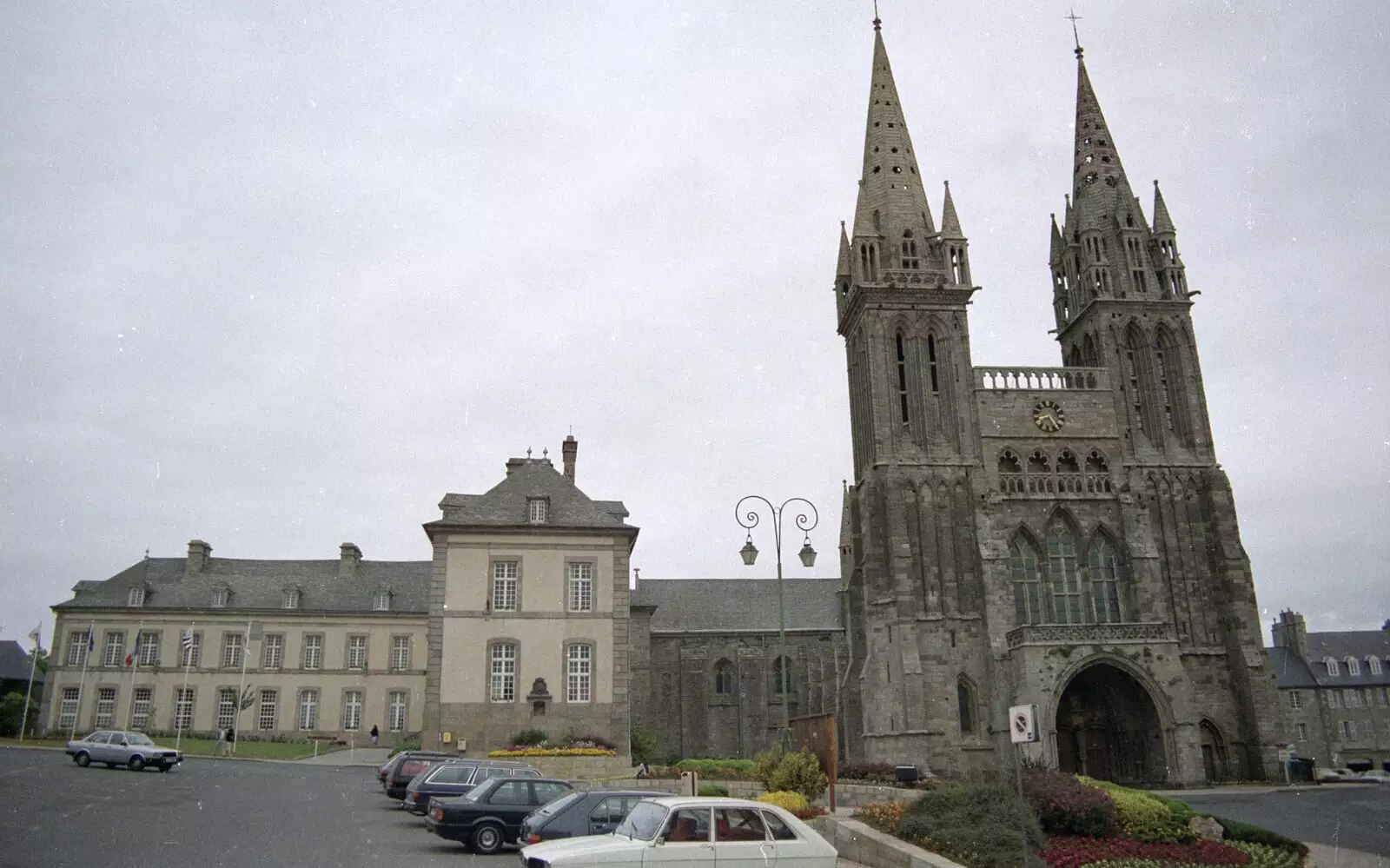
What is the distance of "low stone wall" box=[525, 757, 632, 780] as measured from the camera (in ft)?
106

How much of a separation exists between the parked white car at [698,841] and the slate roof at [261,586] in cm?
5195

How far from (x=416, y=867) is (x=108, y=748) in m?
23.7

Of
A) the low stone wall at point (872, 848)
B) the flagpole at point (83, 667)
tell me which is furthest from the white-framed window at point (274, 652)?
the low stone wall at point (872, 848)

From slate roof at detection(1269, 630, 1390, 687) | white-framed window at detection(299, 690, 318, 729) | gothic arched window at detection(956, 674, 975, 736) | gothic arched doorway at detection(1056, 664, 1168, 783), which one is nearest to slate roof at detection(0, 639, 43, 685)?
white-framed window at detection(299, 690, 318, 729)

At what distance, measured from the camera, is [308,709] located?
2360 inches

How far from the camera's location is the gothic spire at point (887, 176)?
172ft

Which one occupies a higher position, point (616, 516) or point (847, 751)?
point (616, 516)

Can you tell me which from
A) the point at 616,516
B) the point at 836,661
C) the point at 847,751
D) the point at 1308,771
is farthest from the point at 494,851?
the point at 836,661

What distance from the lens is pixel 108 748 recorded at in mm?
33812

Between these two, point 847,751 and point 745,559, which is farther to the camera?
point 847,751

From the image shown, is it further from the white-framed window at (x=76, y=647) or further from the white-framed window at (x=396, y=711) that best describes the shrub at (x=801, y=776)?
the white-framed window at (x=76, y=647)

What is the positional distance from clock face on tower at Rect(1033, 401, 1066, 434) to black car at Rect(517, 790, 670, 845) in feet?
120

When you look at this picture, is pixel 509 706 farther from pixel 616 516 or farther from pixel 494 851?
pixel 494 851

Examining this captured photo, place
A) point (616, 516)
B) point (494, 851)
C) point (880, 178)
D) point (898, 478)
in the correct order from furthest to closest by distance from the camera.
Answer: point (880, 178)
point (898, 478)
point (616, 516)
point (494, 851)
